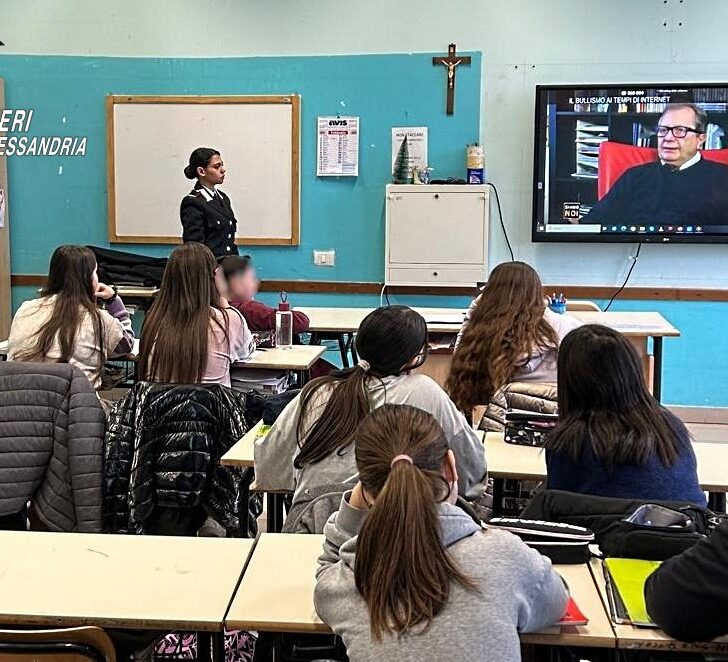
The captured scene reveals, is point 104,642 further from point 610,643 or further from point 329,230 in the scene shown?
point 329,230

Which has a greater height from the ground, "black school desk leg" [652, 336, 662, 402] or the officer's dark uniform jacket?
the officer's dark uniform jacket

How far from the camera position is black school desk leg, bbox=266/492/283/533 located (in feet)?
8.99

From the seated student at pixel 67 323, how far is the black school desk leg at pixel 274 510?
120cm

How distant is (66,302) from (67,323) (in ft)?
0.29

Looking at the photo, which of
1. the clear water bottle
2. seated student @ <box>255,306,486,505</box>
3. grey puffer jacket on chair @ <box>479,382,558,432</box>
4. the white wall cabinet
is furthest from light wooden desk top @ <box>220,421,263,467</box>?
the white wall cabinet

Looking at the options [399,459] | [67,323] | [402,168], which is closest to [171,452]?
[67,323]

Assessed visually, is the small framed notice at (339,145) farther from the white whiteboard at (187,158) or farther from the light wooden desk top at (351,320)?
the light wooden desk top at (351,320)

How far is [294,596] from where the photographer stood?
5.76 ft

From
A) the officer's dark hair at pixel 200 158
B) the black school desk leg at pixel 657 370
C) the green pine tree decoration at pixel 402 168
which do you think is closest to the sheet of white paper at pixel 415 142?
the green pine tree decoration at pixel 402 168

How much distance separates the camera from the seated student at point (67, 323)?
3.66 meters

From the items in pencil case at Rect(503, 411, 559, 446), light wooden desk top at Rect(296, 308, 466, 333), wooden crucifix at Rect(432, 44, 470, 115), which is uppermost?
wooden crucifix at Rect(432, 44, 470, 115)

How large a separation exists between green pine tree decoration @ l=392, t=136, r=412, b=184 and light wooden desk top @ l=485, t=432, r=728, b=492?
11.1ft

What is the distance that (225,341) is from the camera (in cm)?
361

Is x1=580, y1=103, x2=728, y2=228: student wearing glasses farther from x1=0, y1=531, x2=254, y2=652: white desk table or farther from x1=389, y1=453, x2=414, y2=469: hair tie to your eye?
x1=389, y1=453, x2=414, y2=469: hair tie
